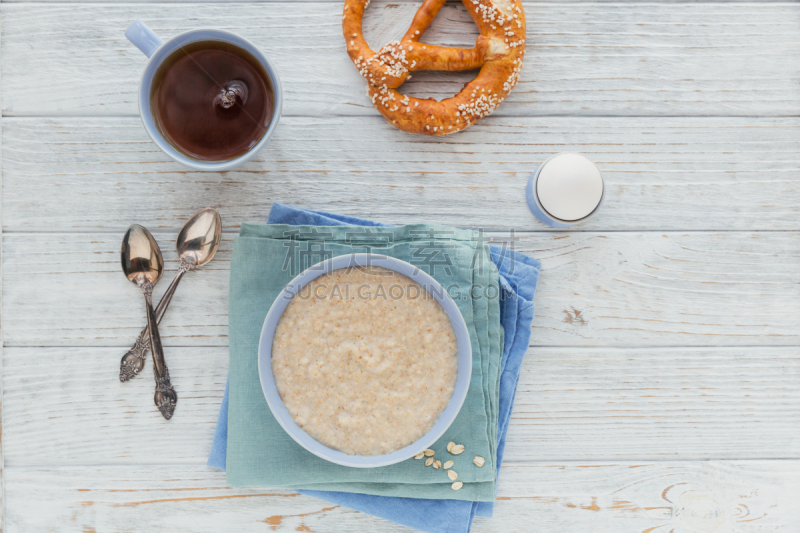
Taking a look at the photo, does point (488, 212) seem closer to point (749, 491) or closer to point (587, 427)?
point (587, 427)

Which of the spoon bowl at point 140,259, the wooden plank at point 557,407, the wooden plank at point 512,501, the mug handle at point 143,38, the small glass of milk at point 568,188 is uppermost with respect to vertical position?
the mug handle at point 143,38

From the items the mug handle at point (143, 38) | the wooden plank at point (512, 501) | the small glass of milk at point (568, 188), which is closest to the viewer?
the mug handle at point (143, 38)

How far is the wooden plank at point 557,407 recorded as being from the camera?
51.3 inches

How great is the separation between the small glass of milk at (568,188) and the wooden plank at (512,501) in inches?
25.9

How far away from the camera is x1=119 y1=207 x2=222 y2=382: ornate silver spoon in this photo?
4.12ft

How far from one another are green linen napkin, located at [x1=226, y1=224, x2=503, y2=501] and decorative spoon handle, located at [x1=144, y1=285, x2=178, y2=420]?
0.19 metres

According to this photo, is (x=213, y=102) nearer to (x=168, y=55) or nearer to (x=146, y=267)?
(x=168, y=55)

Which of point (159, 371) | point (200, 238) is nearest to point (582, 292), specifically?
point (200, 238)

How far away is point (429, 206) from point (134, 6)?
917 millimetres

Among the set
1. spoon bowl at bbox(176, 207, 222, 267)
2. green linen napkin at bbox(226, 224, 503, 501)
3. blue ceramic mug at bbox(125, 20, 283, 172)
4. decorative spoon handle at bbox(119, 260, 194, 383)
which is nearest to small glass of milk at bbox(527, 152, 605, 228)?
green linen napkin at bbox(226, 224, 503, 501)

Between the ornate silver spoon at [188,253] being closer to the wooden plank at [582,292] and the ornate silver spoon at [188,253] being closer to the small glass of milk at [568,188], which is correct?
the wooden plank at [582,292]

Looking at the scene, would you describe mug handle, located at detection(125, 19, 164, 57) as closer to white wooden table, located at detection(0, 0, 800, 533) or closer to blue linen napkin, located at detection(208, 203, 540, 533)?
white wooden table, located at detection(0, 0, 800, 533)

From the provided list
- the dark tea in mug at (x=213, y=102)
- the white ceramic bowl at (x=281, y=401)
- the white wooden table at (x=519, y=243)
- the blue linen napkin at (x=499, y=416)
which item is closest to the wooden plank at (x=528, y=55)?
the white wooden table at (x=519, y=243)

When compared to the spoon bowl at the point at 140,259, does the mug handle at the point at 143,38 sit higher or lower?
higher
